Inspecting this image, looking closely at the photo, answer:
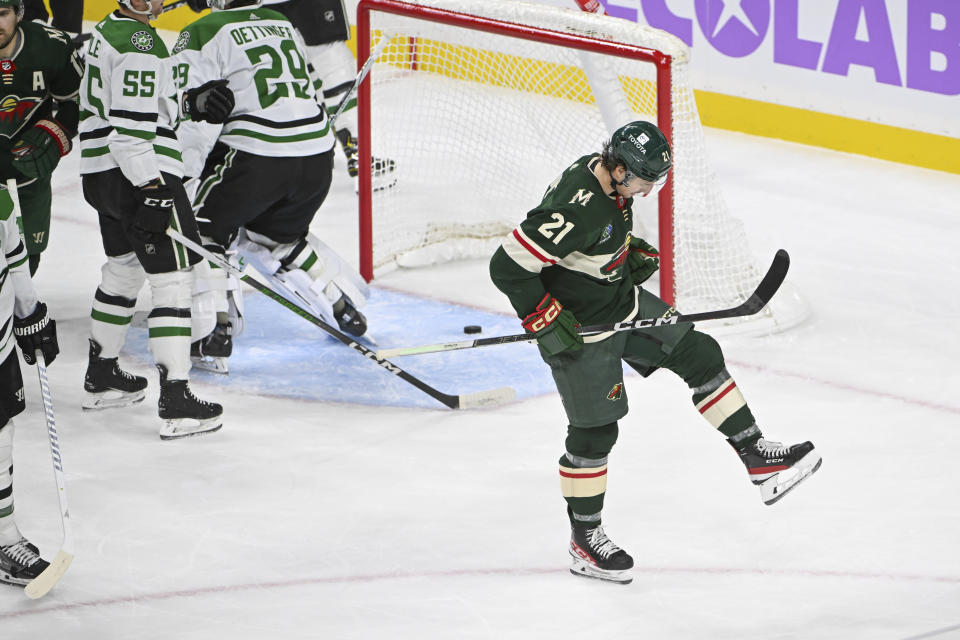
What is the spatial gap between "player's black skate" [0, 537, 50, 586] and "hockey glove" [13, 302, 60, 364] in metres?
0.45

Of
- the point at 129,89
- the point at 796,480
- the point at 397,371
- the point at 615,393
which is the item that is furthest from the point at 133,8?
the point at 796,480

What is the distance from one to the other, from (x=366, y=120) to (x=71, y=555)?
2.76 metres

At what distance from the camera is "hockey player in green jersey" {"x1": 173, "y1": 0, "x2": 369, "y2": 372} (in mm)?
5000

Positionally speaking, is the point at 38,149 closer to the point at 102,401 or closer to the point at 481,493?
the point at 102,401

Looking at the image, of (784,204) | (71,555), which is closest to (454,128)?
(784,204)

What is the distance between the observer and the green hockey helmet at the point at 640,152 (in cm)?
354

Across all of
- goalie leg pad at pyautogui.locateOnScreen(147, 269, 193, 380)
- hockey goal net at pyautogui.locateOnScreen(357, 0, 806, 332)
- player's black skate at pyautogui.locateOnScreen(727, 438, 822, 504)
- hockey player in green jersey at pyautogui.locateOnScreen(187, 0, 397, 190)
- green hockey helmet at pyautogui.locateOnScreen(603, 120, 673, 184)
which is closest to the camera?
green hockey helmet at pyautogui.locateOnScreen(603, 120, 673, 184)

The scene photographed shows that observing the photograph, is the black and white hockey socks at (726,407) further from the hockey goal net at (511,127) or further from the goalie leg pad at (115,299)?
the goalie leg pad at (115,299)

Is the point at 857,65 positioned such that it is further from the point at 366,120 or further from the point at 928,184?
the point at 366,120

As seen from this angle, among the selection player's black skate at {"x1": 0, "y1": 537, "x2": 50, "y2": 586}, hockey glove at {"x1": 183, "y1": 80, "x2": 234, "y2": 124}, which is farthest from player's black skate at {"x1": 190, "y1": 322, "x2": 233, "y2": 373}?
player's black skate at {"x1": 0, "y1": 537, "x2": 50, "y2": 586}

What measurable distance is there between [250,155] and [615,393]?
1871mm

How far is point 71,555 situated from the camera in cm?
376

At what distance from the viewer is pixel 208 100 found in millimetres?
4973

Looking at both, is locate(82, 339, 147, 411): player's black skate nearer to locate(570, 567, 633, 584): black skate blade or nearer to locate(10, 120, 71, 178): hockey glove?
locate(10, 120, 71, 178): hockey glove
